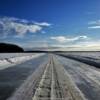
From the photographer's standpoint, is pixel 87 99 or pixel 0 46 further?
pixel 0 46

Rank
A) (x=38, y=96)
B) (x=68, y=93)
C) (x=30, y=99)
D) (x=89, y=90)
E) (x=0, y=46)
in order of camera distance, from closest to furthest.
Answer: (x=30, y=99), (x=38, y=96), (x=68, y=93), (x=89, y=90), (x=0, y=46)

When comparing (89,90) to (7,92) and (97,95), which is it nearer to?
(97,95)

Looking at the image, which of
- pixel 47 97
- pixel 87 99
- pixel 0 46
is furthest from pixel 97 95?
pixel 0 46

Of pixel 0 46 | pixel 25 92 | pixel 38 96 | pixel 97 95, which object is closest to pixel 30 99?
pixel 38 96

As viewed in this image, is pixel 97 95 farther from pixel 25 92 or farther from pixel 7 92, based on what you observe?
pixel 7 92

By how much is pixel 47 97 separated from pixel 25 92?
1278mm

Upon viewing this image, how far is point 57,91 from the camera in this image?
406 inches

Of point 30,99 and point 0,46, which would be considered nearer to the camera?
point 30,99

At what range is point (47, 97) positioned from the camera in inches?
357

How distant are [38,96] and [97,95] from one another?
2.19 m

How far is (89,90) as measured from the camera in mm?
10906

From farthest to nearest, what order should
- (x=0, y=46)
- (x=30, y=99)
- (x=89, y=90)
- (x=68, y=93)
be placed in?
(x=0, y=46) → (x=89, y=90) → (x=68, y=93) → (x=30, y=99)

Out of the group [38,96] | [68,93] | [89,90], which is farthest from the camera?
[89,90]

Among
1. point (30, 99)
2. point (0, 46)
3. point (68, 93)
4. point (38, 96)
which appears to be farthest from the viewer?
point (0, 46)
